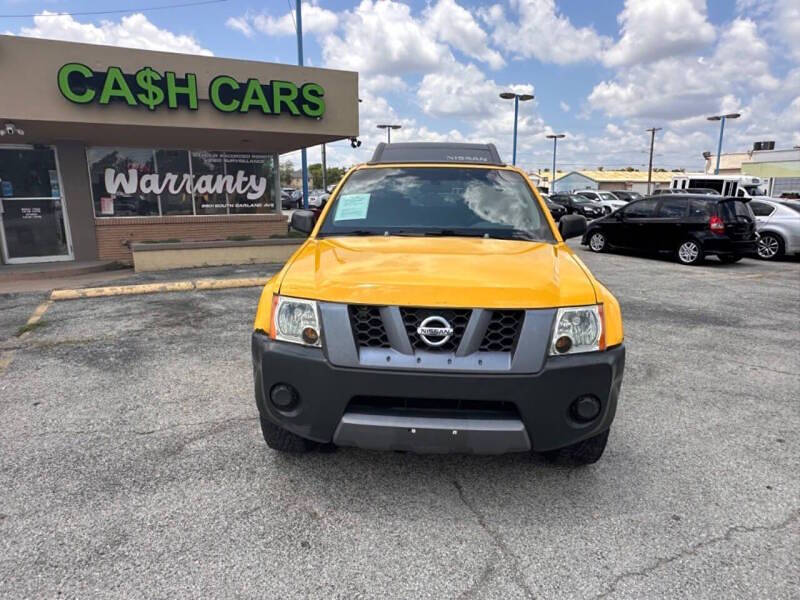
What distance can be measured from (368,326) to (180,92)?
887 centimetres

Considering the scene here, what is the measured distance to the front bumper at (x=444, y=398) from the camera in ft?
7.63

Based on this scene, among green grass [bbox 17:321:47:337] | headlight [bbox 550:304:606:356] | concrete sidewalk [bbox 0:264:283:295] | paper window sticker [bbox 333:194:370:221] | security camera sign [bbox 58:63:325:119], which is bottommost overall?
green grass [bbox 17:321:47:337]

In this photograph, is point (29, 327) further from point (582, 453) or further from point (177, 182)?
point (177, 182)

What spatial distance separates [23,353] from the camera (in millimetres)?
5109

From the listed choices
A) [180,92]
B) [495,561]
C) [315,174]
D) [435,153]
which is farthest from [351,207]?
[315,174]

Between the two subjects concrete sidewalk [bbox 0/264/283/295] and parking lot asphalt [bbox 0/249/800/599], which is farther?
concrete sidewalk [bbox 0/264/283/295]

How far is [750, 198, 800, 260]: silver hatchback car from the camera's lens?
13.1 meters

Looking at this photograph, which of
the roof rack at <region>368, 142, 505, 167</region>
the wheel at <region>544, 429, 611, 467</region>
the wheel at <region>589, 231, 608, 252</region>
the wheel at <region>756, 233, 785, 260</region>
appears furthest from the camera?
the wheel at <region>589, 231, 608, 252</region>

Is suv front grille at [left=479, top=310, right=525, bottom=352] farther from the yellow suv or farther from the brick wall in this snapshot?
the brick wall

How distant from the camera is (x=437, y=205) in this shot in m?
3.75

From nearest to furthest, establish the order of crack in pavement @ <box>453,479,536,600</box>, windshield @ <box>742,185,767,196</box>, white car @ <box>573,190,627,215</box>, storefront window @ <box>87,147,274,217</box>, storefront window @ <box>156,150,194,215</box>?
crack in pavement @ <box>453,479,536,600</box>
storefront window @ <box>87,147,274,217</box>
storefront window @ <box>156,150,194,215</box>
windshield @ <box>742,185,767,196</box>
white car @ <box>573,190,627,215</box>

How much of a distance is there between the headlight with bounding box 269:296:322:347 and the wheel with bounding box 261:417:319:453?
64cm

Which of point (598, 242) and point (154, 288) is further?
point (598, 242)

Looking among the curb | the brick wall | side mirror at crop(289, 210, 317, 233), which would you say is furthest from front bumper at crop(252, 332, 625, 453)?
the brick wall
